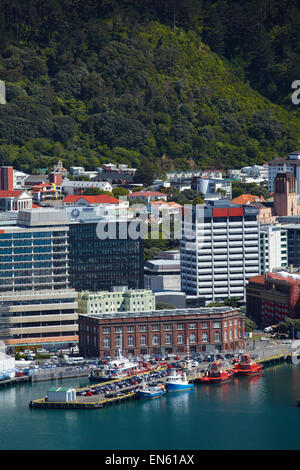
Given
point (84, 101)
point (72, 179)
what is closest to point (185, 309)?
point (72, 179)

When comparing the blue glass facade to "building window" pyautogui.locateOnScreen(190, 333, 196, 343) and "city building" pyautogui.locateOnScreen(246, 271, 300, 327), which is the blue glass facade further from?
"city building" pyautogui.locateOnScreen(246, 271, 300, 327)

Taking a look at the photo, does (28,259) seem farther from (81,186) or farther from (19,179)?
(19,179)

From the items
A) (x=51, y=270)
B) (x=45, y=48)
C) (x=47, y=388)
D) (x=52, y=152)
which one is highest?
(x=45, y=48)

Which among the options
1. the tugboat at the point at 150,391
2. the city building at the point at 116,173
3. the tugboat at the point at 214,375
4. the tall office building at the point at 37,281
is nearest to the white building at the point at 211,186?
the city building at the point at 116,173

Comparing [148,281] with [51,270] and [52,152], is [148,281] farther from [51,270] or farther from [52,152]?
[52,152]

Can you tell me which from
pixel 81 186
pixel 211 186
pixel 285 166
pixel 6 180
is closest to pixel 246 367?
pixel 6 180

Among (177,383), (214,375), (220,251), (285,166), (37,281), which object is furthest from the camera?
(285,166)
